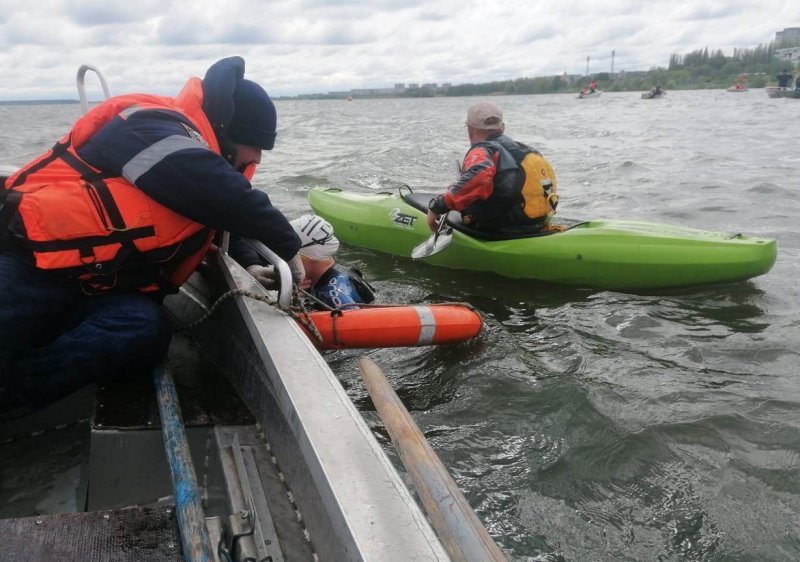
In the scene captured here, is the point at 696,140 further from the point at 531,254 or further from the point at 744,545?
the point at 744,545

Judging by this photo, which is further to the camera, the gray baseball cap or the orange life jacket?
the gray baseball cap

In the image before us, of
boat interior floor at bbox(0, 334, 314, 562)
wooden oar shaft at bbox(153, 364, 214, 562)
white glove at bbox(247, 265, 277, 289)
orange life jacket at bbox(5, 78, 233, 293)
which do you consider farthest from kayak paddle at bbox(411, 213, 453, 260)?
wooden oar shaft at bbox(153, 364, 214, 562)

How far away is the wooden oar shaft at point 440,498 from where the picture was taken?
1.60 m

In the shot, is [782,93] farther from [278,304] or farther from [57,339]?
[57,339]

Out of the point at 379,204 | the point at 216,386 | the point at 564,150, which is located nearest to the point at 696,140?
the point at 564,150

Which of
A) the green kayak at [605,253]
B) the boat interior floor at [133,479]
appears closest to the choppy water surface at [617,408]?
the green kayak at [605,253]

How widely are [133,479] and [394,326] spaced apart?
1.63 metres

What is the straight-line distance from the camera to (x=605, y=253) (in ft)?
18.6

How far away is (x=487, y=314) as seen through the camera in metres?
5.40

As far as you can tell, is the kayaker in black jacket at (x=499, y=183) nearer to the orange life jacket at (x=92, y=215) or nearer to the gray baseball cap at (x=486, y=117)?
the gray baseball cap at (x=486, y=117)

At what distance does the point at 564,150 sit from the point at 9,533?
17.0m

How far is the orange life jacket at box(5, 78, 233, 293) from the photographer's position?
7.22 ft

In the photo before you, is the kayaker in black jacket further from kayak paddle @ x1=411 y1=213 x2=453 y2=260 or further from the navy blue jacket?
the navy blue jacket

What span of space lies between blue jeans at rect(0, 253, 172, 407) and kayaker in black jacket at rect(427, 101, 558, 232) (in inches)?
151
